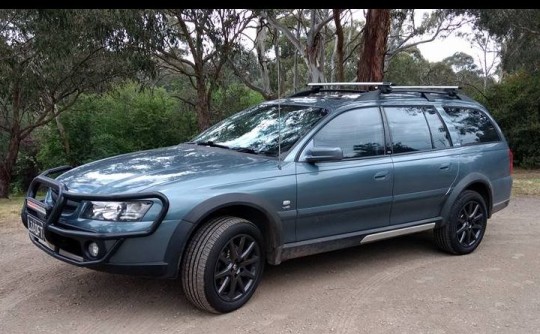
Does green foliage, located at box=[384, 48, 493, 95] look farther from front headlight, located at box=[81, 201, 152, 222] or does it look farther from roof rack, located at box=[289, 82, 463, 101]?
front headlight, located at box=[81, 201, 152, 222]

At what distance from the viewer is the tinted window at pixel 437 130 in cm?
549

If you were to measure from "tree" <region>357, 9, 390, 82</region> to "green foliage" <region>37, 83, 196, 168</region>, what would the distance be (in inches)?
382

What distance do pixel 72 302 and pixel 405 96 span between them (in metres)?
3.71

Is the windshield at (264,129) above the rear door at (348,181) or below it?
above

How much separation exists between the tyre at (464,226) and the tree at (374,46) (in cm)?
577

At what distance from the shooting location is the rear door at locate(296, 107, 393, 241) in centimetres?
442

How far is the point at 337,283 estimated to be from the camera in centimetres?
471

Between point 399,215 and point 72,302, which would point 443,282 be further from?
point 72,302

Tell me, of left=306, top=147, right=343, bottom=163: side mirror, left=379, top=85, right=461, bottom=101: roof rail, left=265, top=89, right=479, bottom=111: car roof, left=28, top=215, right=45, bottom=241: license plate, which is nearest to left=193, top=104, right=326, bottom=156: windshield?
left=265, top=89, right=479, bottom=111: car roof

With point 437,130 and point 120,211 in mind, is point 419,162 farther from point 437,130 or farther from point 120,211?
point 120,211

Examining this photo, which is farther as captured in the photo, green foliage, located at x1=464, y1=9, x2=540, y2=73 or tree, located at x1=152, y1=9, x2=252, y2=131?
green foliage, located at x1=464, y1=9, x2=540, y2=73

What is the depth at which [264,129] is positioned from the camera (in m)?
4.98

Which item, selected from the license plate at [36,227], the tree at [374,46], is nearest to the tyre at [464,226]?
the license plate at [36,227]

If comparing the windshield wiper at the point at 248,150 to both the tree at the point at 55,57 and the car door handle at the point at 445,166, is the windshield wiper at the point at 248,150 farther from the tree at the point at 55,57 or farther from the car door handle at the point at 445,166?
the tree at the point at 55,57
